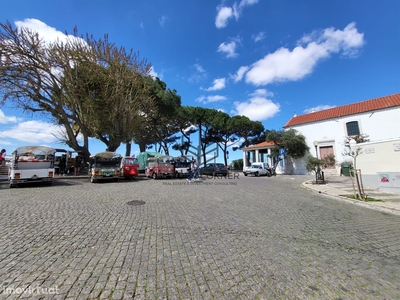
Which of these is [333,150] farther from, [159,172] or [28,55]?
[28,55]

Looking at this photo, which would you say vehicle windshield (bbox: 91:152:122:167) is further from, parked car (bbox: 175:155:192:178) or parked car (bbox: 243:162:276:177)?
parked car (bbox: 243:162:276:177)

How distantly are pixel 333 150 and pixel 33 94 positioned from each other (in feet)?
105

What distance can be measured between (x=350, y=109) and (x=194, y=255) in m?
29.1

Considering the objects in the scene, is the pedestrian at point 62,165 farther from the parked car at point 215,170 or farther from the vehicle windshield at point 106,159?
the parked car at point 215,170

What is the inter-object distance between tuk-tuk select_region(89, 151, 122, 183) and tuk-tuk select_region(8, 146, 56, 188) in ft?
8.53

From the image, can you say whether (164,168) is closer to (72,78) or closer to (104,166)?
(104,166)

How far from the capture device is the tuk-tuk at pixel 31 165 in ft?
35.0

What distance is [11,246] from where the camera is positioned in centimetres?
331

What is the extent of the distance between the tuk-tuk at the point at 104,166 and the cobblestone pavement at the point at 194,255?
826cm

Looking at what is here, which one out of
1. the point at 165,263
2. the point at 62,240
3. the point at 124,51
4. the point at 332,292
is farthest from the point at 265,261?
the point at 124,51

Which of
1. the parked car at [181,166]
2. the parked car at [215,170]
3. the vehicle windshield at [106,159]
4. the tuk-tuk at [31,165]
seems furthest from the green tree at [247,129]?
the tuk-tuk at [31,165]

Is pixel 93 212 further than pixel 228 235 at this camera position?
Yes

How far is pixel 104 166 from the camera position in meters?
14.4

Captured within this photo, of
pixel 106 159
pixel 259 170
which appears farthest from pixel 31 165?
pixel 259 170
